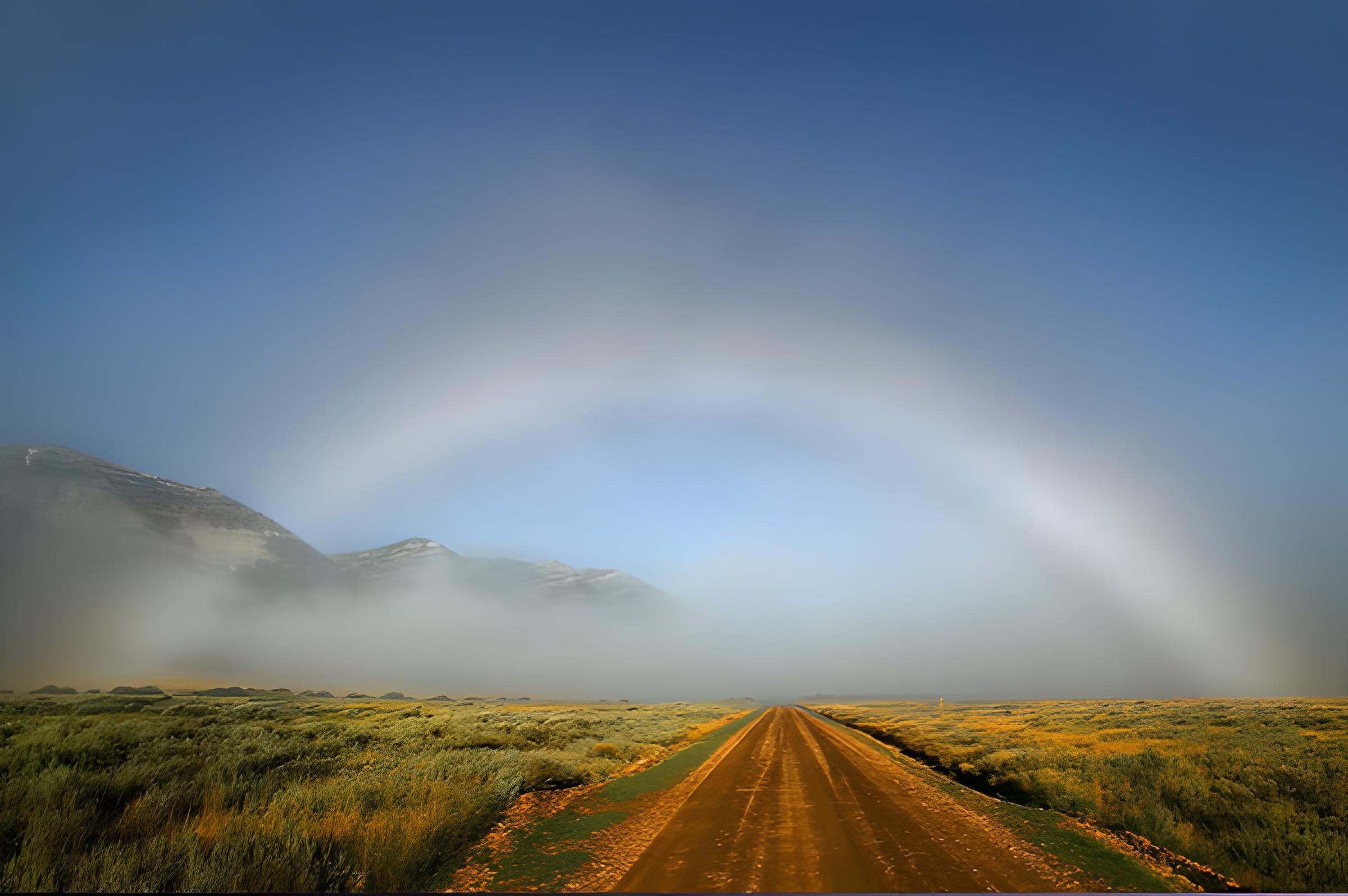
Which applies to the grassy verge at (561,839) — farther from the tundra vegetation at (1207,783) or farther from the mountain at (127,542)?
the mountain at (127,542)

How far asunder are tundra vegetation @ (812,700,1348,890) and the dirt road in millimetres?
3069

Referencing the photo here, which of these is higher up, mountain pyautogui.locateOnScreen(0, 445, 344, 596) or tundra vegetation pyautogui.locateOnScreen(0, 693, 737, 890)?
mountain pyautogui.locateOnScreen(0, 445, 344, 596)

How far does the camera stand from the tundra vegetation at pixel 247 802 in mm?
7102

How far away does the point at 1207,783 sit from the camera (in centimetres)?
1242

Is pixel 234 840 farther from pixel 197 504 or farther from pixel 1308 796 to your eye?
pixel 197 504

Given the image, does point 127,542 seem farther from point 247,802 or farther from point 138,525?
point 247,802

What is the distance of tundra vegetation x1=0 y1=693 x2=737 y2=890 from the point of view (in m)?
7.10

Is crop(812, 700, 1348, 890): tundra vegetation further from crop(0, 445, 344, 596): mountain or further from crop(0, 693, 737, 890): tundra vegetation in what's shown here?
crop(0, 445, 344, 596): mountain

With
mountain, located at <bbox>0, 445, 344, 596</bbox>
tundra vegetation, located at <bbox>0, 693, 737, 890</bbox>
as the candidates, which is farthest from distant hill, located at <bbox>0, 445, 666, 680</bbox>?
tundra vegetation, located at <bbox>0, 693, 737, 890</bbox>

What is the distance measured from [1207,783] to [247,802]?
21.3m

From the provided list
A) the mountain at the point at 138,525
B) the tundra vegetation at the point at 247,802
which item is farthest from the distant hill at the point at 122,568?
the tundra vegetation at the point at 247,802

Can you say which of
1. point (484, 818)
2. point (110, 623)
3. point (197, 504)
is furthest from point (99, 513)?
point (484, 818)

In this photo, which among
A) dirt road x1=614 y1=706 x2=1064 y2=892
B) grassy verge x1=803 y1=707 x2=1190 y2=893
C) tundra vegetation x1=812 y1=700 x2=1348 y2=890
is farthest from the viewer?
tundra vegetation x1=812 y1=700 x2=1348 y2=890

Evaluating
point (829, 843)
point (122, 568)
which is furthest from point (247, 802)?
point (122, 568)
